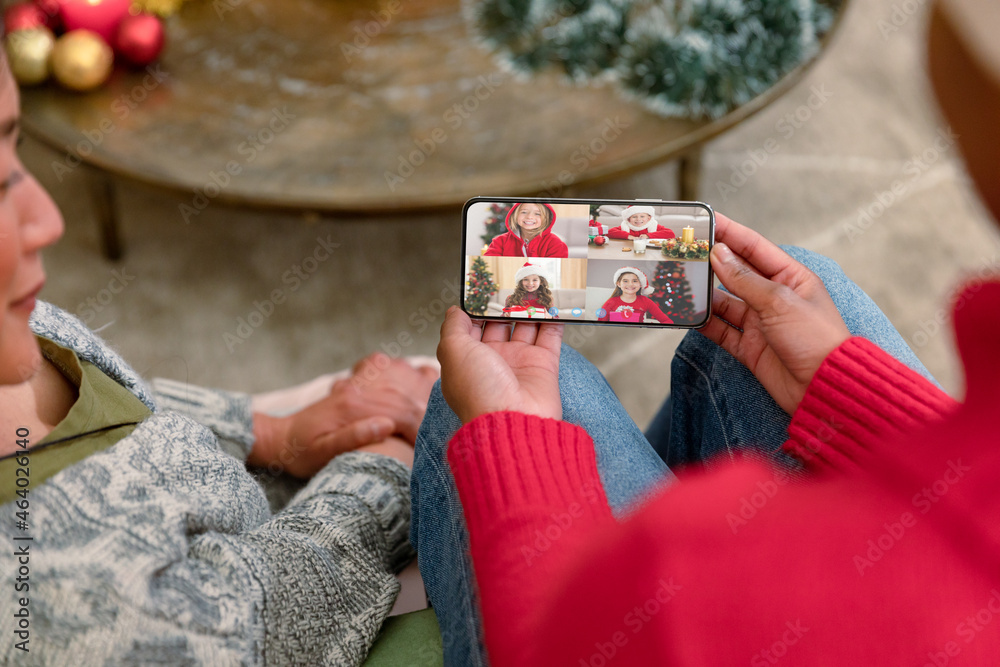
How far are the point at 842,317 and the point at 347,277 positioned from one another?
1.17 m

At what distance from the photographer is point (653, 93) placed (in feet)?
4.71

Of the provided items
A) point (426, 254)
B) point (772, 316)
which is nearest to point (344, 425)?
point (772, 316)

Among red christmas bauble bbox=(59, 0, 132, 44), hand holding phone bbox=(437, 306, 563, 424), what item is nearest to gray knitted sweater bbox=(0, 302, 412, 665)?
hand holding phone bbox=(437, 306, 563, 424)

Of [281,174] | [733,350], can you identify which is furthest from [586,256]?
[281,174]

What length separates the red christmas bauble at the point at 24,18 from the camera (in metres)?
1.44

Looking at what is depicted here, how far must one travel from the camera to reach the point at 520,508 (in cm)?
60

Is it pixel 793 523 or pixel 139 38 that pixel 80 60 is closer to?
pixel 139 38

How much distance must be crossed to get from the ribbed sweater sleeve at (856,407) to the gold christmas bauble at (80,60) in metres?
1.39

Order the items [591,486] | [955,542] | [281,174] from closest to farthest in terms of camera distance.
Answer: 1. [955,542]
2. [591,486]
3. [281,174]

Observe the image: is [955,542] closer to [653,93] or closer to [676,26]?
[653,93]

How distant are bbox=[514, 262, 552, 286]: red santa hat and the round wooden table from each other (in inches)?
18.7

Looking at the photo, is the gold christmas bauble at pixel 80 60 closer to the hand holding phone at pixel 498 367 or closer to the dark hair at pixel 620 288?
the hand holding phone at pixel 498 367

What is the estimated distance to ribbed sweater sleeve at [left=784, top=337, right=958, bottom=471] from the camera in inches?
27.3

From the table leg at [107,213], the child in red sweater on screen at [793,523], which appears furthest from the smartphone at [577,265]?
the table leg at [107,213]
